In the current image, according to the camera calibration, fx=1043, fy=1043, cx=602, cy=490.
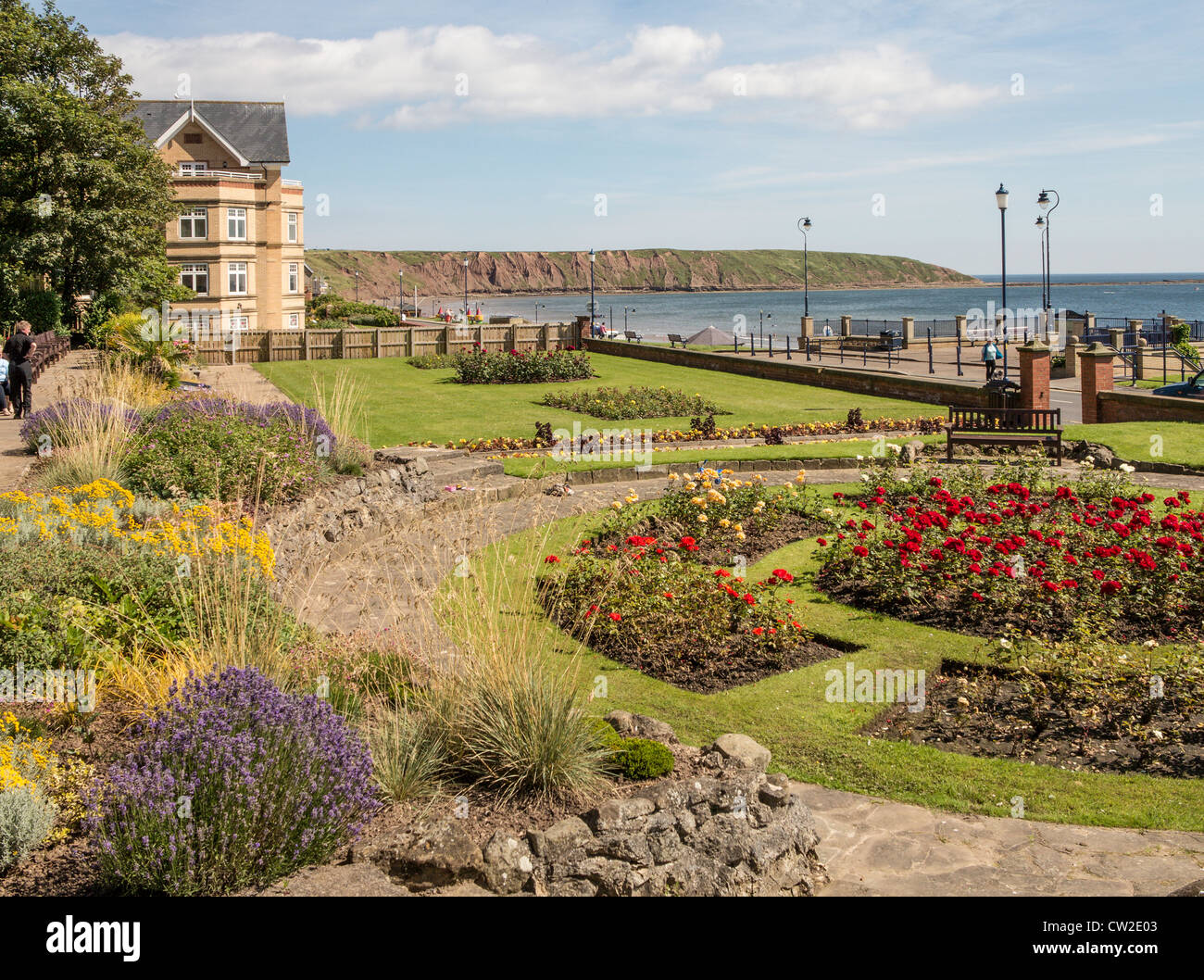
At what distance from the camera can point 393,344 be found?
37719mm

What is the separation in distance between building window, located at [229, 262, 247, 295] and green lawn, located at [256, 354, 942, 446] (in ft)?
70.9

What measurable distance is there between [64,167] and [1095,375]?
92.7ft

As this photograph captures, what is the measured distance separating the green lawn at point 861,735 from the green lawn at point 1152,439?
352 inches

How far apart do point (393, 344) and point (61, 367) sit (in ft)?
50.1

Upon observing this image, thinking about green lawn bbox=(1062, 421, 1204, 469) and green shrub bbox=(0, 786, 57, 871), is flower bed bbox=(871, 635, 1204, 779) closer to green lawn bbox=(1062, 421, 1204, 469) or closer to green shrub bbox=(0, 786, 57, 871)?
green shrub bbox=(0, 786, 57, 871)

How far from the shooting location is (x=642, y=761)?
17.1 feet

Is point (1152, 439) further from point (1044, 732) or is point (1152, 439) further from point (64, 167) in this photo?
point (64, 167)

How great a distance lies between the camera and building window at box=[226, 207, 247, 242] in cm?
5194

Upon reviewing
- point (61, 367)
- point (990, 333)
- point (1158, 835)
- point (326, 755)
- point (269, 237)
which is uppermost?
point (269, 237)

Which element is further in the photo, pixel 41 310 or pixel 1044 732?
pixel 41 310

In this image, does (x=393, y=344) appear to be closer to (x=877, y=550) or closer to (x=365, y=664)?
(x=877, y=550)

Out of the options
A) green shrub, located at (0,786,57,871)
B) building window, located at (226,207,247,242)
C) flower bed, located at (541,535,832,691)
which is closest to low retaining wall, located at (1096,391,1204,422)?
flower bed, located at (541,535,832,691)

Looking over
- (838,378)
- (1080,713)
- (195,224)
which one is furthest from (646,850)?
(195,224)
